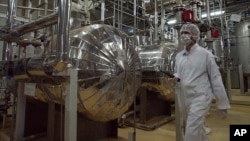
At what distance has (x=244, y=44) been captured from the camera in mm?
5848

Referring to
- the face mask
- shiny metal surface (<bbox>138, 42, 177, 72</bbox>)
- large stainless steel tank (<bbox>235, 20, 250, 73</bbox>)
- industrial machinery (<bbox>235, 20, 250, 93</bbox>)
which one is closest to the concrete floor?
shiny metal surface (<bbox>138, 42, 177, 72</bbox>)

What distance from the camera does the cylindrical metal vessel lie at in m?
2.83

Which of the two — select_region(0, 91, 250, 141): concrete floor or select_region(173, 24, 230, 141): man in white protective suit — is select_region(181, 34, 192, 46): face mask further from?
select_region(0, 91, 250, 141): concrete floor

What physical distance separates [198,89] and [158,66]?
4.35 ft

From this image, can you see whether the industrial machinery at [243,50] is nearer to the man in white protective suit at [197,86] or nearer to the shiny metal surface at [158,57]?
the shiny metal surface at [158,57]

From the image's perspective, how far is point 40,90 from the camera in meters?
1.80

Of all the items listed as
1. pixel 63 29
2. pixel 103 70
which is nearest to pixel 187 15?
pixel 103 70

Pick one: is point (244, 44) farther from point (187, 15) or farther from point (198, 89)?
point (198, 89)

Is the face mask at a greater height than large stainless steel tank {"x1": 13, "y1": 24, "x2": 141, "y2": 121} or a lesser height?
greater

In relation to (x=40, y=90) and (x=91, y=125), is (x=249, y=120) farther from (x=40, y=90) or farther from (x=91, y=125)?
(x=40, y=90)

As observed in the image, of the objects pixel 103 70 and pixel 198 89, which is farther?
pixel 103 70

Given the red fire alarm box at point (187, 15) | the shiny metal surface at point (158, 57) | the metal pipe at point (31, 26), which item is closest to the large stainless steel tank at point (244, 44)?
the shiny metal surface at point (158, 57)

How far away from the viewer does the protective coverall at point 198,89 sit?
4.81 ft

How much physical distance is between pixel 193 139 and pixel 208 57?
1.99 feet
